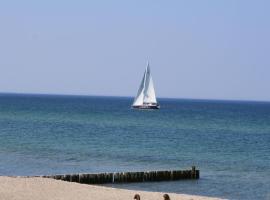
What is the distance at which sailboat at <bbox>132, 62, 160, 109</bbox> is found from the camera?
149 meters

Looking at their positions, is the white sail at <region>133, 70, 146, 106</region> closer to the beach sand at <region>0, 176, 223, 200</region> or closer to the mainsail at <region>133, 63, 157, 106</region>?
the mainsail at <region>133, 63, 157, 106</region>

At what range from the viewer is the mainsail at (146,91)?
148500 millimetres

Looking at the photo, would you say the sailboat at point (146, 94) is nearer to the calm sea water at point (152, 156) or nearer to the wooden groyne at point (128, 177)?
the calm sea water at point (152, 156)

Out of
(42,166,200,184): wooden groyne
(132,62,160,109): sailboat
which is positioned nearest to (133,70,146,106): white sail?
(132,62,160,109): sailboat

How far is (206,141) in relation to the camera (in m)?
85.1

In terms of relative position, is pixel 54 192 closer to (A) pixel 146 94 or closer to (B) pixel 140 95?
(A) pixel 146 94

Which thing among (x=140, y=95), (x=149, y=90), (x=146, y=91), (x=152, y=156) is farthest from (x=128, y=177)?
(x=140, y=95)

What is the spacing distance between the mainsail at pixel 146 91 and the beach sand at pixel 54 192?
4425 inches

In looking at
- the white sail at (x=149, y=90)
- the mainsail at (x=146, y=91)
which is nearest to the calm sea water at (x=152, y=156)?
the mainsail at (x=146, y=91)

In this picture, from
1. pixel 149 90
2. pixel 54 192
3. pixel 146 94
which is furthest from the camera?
pixel 146 94

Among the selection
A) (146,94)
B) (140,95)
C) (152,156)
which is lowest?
(152,156)

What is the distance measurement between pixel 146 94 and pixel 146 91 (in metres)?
2.95

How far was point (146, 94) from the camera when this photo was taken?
156 m

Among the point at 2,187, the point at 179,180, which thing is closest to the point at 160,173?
the point at 179,180
